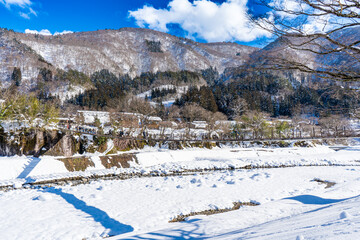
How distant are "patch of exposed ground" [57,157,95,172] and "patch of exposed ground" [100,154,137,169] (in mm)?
944

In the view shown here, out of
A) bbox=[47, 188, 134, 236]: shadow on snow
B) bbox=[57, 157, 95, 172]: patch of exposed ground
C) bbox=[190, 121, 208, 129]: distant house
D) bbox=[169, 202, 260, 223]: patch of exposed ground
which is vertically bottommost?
bbox=[169, 202, 260, 223]: patch of exposed ground

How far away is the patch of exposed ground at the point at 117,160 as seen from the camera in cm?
1537

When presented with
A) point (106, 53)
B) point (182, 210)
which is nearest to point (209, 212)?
point (182, 210)

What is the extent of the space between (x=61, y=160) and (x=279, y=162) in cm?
1775

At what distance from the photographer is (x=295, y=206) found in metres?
5.64

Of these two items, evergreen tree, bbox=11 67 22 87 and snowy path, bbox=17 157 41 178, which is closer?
snowy path, bbox=17 157 41 178

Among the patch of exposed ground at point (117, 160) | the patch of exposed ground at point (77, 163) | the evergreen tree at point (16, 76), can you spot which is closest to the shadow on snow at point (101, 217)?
the patch of exposed ground at point (77, 163)

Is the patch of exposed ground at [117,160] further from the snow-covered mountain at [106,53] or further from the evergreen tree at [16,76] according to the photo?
the evergreen tree at [16,76]

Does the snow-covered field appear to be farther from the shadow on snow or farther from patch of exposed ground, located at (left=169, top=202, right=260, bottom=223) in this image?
patch of exposed ground, located at (left=169, top=202, right=260, bottom=223)

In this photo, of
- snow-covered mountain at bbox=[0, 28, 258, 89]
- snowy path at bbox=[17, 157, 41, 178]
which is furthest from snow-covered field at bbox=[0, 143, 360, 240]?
snow-covered mountain at bbox=[0, 28, 258, 89]

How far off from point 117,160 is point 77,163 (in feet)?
9.42

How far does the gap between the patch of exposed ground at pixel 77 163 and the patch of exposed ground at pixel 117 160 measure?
944 mm

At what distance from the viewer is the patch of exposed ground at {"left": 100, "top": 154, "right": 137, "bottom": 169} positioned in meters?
15.4

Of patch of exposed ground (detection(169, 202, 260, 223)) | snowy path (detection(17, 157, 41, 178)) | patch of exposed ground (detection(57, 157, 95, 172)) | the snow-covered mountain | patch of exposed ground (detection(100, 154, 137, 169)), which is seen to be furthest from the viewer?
the snow-covered mountain
